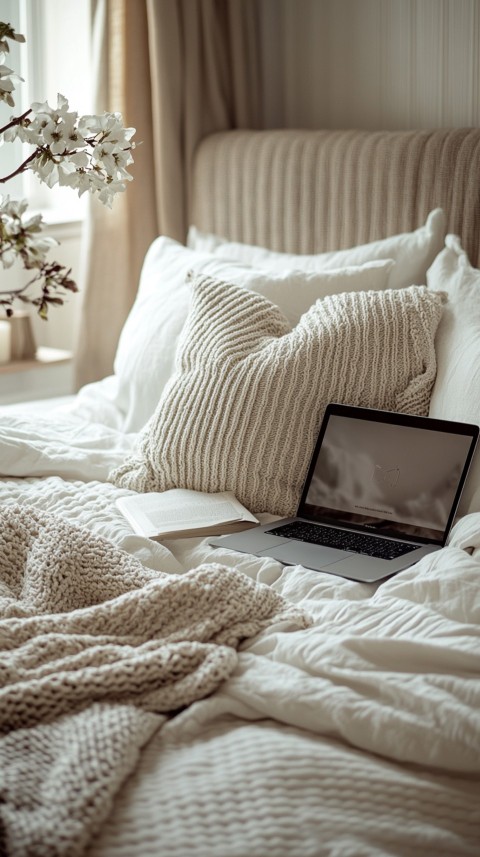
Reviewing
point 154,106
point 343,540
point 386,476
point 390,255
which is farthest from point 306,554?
point 154,106

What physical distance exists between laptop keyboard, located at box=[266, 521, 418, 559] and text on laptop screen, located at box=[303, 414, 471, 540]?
0.12 ft

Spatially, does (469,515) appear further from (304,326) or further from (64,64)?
(64,64)

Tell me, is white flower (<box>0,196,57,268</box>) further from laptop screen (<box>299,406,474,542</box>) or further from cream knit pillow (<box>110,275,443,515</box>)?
laptop screen (<box>299,406,474,542</box>)

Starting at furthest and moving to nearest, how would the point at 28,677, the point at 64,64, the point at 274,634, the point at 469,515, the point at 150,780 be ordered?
1. the point at 64,64
2. the point at 469,515
3. the point at 274,634
4. the point at 28,677
5. the point at 150,780

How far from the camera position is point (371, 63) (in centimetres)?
253

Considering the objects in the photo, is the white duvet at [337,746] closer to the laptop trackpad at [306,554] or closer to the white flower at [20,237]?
the laptop trackpad at [306,554]

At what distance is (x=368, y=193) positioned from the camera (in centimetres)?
227

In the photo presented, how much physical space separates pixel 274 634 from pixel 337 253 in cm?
127

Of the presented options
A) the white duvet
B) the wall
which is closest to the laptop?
the white duvet

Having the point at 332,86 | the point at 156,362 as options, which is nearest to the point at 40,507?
the point at 156,362

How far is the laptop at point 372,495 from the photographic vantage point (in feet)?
5.03

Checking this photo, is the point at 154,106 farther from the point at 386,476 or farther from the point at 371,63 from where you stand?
the point at 386,476

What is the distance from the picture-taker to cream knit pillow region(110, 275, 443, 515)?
5.56 ft

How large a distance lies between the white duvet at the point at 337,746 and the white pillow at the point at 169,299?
2.77 feet
